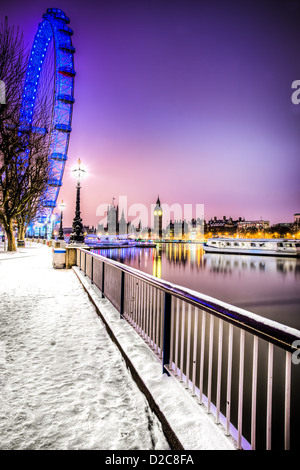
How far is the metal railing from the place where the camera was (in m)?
1.82

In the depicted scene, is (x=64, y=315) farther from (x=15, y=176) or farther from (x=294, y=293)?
(x=15, y=176)

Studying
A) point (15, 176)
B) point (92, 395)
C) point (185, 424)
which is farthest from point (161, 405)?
point (15, 176)

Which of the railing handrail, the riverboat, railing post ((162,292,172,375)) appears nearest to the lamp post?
railing post ((162,292,172,375))

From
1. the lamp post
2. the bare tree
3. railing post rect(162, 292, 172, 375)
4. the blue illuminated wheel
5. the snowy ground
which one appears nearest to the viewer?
the snowy ground

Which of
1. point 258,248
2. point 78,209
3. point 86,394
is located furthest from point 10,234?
point 258,248

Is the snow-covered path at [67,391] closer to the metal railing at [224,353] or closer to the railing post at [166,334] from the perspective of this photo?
the railing post at [166,334]

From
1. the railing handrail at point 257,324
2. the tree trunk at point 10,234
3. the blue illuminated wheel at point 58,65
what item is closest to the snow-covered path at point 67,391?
the railing handrail at point 257,324

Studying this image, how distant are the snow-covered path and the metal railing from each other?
61 centimetres

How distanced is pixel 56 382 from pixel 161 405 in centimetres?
145

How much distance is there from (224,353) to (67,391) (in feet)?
14.3

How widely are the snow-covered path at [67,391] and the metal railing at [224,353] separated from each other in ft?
2.00

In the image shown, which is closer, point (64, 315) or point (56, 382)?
point (56, 382)

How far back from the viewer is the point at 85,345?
13.9 feet

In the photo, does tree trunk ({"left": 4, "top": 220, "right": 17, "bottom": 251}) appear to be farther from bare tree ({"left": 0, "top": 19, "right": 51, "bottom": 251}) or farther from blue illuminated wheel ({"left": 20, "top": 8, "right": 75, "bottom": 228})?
blue illuminated wheel ({"left": 20, "top": 8, "right": 75, "bottom": 228})
